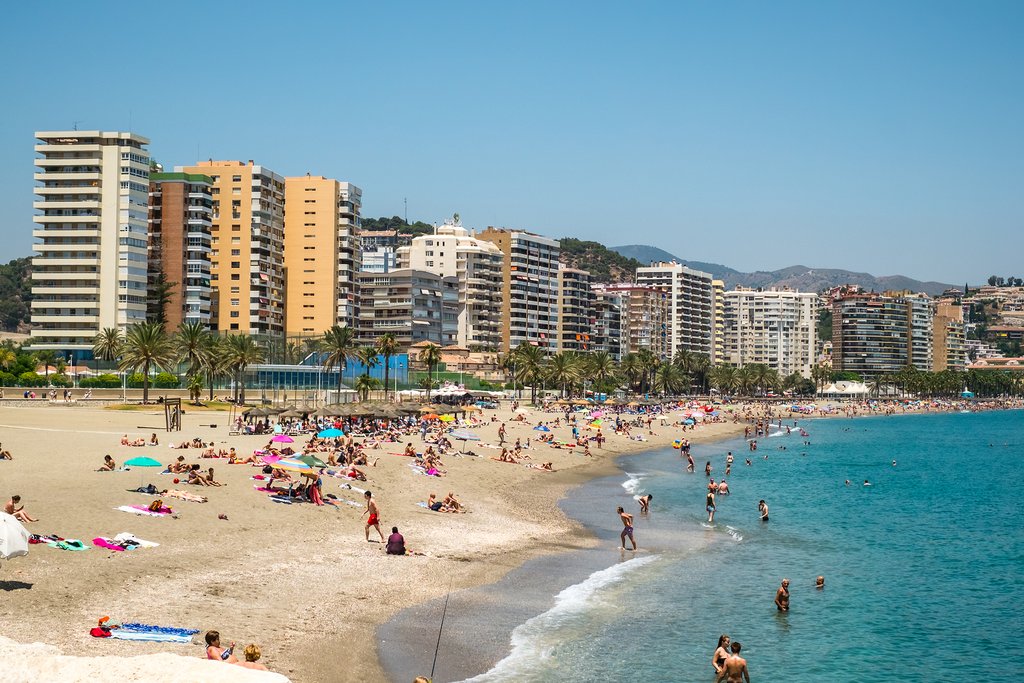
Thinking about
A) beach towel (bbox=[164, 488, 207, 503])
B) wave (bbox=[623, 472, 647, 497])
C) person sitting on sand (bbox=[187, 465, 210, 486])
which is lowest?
wave (bbox=[623, 472, 647, 497])

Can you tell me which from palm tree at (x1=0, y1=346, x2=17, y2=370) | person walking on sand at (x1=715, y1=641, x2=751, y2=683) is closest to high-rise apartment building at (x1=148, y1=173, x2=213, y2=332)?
palm tree at (x1=0, y1=346, x2=17, y2=370)

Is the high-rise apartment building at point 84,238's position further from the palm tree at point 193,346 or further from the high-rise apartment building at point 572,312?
the high-rise apartment building at point 572,312

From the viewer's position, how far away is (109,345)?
314 feet

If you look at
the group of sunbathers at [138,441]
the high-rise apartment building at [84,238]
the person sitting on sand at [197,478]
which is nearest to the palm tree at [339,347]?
the high-rise apartment building at [84,238]

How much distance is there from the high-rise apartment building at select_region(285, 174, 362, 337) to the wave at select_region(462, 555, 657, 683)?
110316mm

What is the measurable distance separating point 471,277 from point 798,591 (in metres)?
150

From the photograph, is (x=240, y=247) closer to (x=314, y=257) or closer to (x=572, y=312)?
(x=314, y=257)

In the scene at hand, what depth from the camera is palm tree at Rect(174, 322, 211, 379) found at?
84125 millimetres

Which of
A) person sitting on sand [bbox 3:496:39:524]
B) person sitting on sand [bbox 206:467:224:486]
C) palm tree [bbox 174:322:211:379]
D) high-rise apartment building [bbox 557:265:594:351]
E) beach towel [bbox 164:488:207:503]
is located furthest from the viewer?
high-rise apartment building [bbox 557:265:594:351]

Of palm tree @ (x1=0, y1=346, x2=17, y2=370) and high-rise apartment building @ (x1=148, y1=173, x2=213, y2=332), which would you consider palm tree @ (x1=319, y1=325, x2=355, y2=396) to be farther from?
palm tree @ (x1=0, y1=346, x2=17, y2=370)

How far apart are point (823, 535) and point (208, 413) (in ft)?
168

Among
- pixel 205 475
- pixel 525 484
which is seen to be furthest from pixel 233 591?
pixel 525 484

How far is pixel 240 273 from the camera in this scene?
12825cm

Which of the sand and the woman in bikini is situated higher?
the sand
